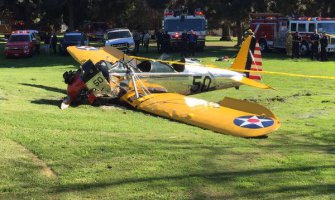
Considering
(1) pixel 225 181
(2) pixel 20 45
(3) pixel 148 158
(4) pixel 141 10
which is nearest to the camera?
(1) pixel 225 181

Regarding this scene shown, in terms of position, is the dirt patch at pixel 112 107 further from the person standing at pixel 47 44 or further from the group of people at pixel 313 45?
the person standing at pixel 47 44

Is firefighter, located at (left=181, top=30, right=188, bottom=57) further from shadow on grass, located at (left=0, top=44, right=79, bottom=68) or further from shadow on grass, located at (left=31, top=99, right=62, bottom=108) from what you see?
shadow on grass, located at (left=31, top=99, right=62, bottom=108)

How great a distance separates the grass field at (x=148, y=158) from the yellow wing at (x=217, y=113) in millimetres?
197

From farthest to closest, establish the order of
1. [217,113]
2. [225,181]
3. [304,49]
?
[304,49]
[217,113]
[225,181]

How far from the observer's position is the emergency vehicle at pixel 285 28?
30859 millimetres

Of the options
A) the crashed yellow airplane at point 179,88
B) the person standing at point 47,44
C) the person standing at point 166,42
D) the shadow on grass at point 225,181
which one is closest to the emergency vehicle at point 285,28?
the person standing at point 166,42

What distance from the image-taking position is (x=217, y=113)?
8781 millimetres

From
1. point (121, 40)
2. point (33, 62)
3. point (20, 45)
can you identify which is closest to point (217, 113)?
point (33, 62)

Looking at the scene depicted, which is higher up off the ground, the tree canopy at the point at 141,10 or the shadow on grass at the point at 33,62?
the tree canopy at the point at 141,10

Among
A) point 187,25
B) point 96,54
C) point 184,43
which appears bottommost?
point 184,43

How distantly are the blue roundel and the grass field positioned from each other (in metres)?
0.27

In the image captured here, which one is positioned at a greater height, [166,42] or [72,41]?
[72,41]

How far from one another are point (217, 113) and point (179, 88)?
3244mm

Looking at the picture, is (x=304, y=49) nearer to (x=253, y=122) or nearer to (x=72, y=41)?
(x=72, y=41)
